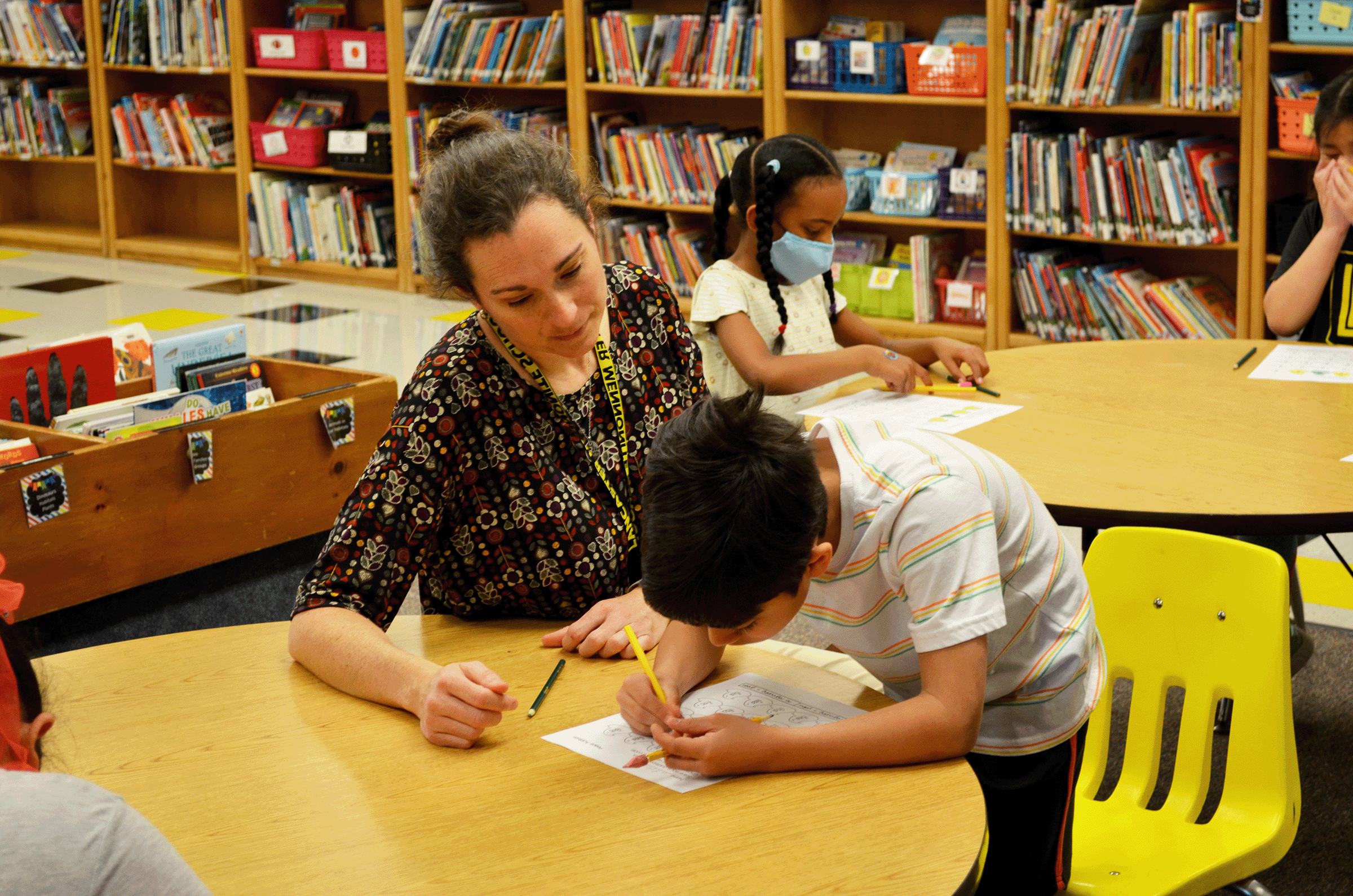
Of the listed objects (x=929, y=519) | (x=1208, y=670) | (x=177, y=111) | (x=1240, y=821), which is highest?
(x=177, y=111)

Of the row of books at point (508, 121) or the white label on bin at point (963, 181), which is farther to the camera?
the row of books at point (508, 121)

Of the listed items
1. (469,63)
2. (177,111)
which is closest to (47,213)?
(177,111)

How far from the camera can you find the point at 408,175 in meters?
6.34

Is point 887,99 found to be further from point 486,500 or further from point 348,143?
point 486,500

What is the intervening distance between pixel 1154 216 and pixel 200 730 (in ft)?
12.6

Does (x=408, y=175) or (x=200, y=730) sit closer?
(x=200, y=730)

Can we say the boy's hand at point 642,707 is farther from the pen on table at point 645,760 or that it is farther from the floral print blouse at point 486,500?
the floral print blouse at point 486,500

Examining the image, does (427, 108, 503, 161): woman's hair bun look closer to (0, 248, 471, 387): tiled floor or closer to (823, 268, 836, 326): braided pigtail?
(823, 268, 836, 326): braided pigtail

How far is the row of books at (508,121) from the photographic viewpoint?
589cm

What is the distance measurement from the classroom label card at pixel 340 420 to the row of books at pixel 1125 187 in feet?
8.65

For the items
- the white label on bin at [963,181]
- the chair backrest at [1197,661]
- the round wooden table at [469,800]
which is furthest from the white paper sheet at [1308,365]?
the white label on bin at [963,181]

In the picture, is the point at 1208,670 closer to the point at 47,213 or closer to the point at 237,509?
the point at 237,509

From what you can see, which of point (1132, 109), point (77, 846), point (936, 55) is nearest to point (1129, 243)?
point (1132, 109)

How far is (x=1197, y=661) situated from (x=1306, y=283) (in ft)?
4.85
